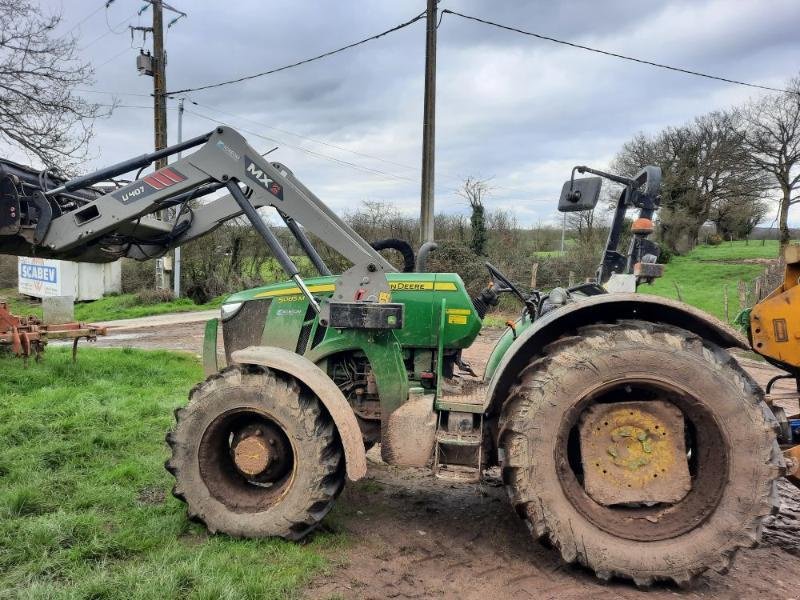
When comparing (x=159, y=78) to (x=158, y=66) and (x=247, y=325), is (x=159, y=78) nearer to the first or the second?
(x=158, y=66)

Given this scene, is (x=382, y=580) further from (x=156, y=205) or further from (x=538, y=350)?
(x=156, y=205)

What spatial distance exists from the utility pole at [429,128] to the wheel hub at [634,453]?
9.86m

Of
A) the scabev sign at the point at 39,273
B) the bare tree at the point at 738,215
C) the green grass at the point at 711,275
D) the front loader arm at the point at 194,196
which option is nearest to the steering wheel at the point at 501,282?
the front loader arm at the point at 194,196

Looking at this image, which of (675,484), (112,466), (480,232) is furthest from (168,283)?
(675,484)

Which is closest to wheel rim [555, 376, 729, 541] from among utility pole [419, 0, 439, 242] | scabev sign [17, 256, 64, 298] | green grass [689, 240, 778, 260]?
utility pole [419, 0, 439, 242]

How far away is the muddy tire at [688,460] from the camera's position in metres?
2.86

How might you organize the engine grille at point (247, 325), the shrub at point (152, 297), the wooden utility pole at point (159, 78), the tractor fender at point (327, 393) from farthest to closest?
the shrub at point (152, 297) → the wooden utility pole at point (159, 78) → the engine grille at point (247, 325) → the tractor fender at point (327, 393)

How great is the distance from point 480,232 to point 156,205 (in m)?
18.4

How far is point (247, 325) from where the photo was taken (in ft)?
13.9

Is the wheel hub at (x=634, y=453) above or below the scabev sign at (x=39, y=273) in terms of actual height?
below

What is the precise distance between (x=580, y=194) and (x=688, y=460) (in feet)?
5.71

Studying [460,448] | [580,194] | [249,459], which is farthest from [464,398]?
[580,194]

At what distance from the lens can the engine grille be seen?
4191 millimetres

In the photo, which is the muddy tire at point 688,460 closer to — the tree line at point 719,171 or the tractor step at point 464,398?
the tractor step at point 464,398
